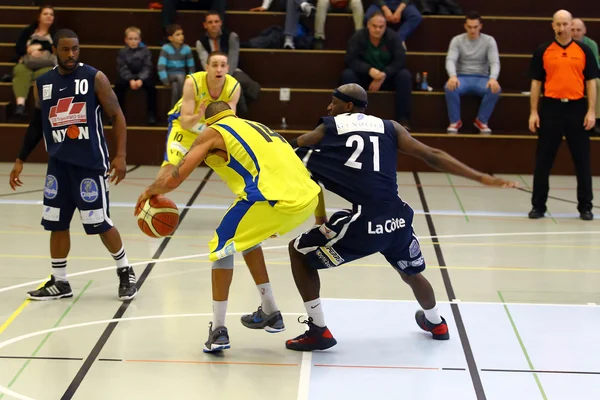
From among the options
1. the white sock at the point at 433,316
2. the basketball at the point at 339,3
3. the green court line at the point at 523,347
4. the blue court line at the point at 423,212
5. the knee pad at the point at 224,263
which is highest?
the basketball at the point at 339,3

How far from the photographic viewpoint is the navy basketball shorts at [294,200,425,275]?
5199 millimetres

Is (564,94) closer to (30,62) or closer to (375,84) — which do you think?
(375,84)

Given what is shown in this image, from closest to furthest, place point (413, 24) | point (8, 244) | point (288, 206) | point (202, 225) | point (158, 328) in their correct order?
point (288, 206) → point (158, 328) → point (8, 244) → point (202, 225) → point (413, 24)

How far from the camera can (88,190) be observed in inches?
243

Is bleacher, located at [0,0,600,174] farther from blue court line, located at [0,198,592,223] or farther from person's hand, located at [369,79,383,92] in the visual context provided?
A: blue court line, located at [0,198,592,223]

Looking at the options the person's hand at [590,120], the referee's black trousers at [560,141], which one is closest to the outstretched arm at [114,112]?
the referee's black trousers at [560,141]

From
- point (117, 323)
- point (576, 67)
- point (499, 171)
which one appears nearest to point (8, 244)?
point (117, 323)

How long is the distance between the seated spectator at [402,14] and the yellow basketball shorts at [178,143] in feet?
18.8

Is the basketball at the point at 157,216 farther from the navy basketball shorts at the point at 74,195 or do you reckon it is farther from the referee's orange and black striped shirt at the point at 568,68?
the referee's orange and black striped shirt at the point at 568,68

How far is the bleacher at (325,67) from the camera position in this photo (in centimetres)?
1212

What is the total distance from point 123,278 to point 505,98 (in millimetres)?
7723

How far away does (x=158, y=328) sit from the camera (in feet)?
19.0

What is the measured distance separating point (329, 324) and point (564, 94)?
4397mm

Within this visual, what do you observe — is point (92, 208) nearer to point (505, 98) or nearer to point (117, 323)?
point (117, 323)
